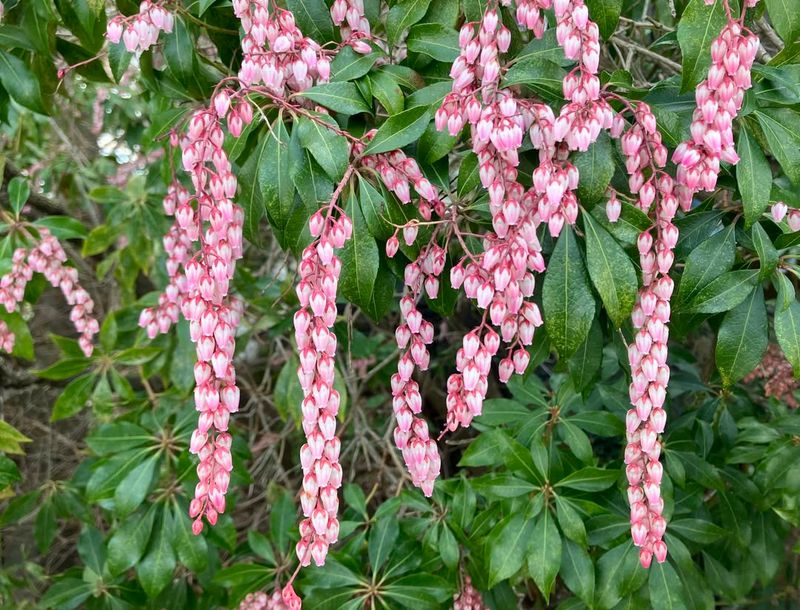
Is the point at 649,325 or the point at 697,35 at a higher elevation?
the point at 697,35

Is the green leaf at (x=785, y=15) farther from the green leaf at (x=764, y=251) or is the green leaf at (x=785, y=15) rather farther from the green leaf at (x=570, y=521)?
the green leaf at (x=570, y=521)

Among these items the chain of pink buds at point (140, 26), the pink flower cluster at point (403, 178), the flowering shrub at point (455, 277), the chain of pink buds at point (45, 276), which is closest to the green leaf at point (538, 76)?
the flowering shrub at point (455, 277)

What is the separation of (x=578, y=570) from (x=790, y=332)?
0.81m

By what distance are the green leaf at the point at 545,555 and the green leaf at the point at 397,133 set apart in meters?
1.05

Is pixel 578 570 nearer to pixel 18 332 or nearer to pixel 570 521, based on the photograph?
pixel 570 521

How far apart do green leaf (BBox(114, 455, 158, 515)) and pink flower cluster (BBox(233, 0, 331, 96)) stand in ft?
4.57

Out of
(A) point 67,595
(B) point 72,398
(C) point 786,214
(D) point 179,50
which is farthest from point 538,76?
(A) point 67,595

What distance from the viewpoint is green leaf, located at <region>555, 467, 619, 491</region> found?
192cm

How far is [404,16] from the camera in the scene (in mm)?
1500

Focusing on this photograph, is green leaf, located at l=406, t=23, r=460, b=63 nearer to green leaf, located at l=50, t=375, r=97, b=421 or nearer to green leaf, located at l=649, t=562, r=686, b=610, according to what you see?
green leaf, located at l=649, t=562, r=686, b=610

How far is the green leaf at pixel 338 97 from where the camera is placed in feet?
4.62

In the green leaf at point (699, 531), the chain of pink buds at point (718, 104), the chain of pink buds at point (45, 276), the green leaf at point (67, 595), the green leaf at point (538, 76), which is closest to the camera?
the chain of pink buds at point (718, 104)

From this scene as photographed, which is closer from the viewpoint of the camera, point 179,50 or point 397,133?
point 397,133

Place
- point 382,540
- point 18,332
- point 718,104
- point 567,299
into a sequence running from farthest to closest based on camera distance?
point 18,332 → point 382,540 → point 567,299 → point 718,104
